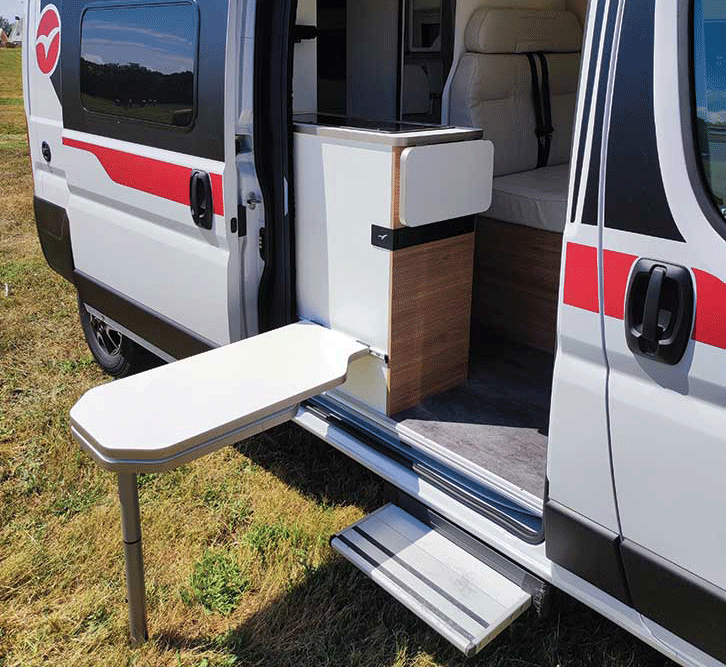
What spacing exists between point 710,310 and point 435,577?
1074 mm

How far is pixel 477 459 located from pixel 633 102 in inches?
42.7

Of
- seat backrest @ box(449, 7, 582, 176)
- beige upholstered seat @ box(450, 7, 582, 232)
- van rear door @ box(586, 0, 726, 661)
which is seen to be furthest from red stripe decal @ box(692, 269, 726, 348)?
seat backrest @ box(449, 7, 582, 176)

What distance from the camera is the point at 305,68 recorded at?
295 cm

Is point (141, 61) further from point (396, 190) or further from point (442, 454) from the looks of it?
point (442, 454)

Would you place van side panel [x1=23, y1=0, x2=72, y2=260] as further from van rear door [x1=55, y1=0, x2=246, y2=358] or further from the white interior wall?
the white interior wall

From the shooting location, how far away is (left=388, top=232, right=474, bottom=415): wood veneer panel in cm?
252

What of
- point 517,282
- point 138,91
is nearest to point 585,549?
point 517,282

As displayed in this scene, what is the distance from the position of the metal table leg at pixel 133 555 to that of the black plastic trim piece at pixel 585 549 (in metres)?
1.06

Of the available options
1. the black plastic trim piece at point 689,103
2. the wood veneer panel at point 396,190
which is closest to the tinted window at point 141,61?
the wood veneer panel at point 396,190

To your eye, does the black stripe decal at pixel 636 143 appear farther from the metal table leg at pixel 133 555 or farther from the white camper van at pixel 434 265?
the metal table leg at pixel 133 555

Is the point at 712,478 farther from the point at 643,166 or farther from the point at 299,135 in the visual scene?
the point at 299,135

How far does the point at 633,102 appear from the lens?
65.1 inches

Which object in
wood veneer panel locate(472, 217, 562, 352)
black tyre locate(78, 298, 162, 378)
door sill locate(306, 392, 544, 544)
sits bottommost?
black tyre locate(78, 298, 162, 378)

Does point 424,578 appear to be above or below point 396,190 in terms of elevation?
below
